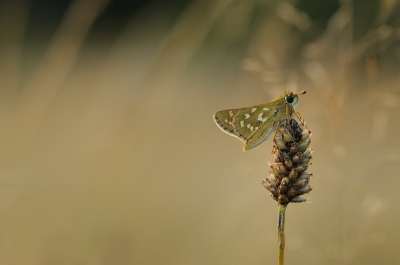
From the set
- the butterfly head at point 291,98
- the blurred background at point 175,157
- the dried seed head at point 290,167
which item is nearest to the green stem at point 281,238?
the dried seed head at point 290,167

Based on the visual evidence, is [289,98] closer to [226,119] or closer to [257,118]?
[257,118]

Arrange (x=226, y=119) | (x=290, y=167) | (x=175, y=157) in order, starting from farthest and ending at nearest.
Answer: (x=175, y=157) → (x=226, y=119) → (x=290, y=167)

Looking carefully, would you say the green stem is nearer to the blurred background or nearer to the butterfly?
the butterfly

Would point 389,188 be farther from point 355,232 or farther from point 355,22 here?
point 355,22

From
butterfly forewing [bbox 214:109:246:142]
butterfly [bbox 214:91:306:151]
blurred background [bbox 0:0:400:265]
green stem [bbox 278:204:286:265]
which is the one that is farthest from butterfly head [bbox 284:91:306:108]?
green stem [bbox 278:204:286:265]

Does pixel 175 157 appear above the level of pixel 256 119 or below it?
above

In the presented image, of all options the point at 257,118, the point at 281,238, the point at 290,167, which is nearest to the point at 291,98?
the point at 257,118

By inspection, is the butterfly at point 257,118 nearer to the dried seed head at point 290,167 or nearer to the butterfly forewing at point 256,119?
the butterfly forewing at point 256,119

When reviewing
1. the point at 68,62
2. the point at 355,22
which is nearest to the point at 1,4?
the point at 68,62
